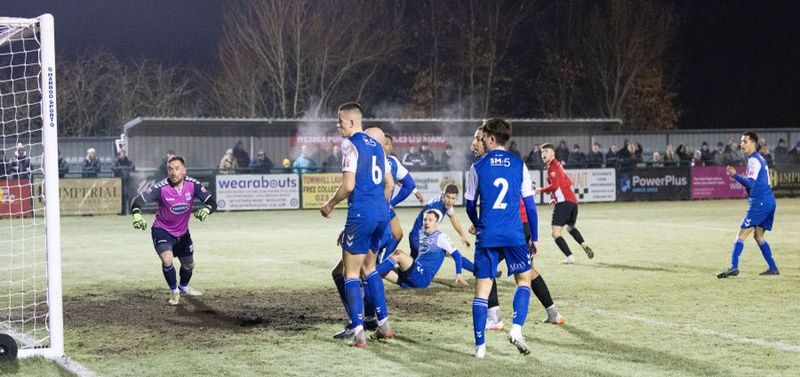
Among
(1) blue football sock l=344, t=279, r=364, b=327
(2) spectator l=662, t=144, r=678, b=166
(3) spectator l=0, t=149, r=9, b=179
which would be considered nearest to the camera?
(1) blue football sock l=344, t=279, r=364, b=327

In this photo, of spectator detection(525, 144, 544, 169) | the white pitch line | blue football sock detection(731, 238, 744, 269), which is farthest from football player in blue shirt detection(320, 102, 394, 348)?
spectator detection(525, 144, 544, 169)

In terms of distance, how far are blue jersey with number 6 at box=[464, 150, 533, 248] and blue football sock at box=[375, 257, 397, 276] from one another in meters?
2.80

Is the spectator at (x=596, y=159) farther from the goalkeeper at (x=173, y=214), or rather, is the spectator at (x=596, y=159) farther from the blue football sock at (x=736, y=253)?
the goalkeeper at (x=173, y=214)

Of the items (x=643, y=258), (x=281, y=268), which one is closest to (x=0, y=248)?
(x=281, y=268)

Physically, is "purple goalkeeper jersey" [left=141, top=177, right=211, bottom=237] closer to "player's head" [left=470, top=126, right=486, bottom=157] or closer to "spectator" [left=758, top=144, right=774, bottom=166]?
"player's head" [left=470, top=126, right=486, bottom=157]

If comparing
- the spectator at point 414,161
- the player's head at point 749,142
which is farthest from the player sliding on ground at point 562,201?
the spectator at point 414,161

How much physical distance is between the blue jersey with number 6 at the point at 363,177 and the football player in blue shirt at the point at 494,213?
873mm

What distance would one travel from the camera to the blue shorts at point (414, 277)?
11109 mm

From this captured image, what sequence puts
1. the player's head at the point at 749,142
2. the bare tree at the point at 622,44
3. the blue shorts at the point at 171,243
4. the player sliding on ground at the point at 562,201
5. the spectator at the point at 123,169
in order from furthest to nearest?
the bare tree at the point at 622,44 < the spectator at the point at 123,169 < the player sliding on ground at the point at 562,201 < the player's head at the point at 749,142 < the blue shorts at the point at 171,243

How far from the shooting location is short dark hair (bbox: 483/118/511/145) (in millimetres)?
7719

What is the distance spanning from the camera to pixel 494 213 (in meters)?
7.77

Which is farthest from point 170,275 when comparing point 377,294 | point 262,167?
point 262,167

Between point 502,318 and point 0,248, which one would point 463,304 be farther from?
point 0,248

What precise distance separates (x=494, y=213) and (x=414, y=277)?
352 centimetres
